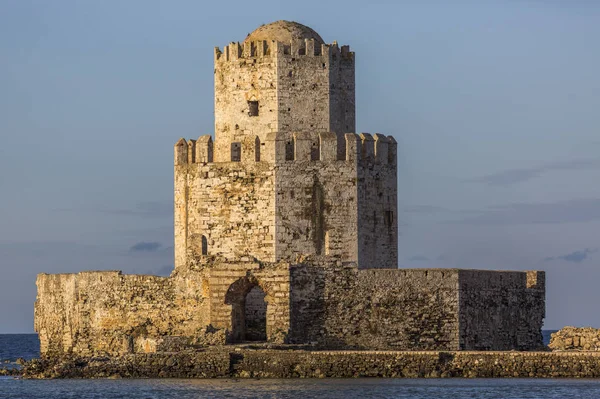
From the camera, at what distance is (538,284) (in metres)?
47.1

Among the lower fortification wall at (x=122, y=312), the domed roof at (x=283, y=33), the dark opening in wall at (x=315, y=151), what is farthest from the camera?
the domed roof at (x=283, y=33)

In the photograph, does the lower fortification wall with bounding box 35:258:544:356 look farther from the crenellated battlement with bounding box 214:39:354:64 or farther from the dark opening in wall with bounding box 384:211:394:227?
the crenellated battlement with bounding box 214:39:354:64

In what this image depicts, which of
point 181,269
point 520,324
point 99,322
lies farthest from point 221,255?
point 520,324

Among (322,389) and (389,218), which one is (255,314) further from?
(322,389)

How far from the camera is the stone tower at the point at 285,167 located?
149 feet

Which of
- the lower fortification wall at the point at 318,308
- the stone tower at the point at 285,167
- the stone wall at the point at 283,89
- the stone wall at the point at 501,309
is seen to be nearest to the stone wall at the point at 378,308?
the lower fortification wall at the point at 318,308

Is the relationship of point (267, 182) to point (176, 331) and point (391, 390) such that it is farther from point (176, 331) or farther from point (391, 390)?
point (391, 390)

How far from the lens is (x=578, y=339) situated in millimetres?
51938

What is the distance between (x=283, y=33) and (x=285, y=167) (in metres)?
4.25

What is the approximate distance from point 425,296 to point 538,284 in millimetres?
4772

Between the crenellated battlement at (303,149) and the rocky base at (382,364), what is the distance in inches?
259

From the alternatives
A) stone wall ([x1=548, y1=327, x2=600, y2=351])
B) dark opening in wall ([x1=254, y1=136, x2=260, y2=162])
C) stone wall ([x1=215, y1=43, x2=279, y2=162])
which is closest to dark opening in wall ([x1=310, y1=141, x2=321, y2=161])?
stone wall ([x1=215, y1=43, x2=279, y2=162])

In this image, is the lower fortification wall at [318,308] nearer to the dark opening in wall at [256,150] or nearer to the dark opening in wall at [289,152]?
the dark opening in wall at [289,152]

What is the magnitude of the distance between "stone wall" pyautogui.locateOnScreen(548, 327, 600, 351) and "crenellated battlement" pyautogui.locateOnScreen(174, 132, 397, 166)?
917cm
